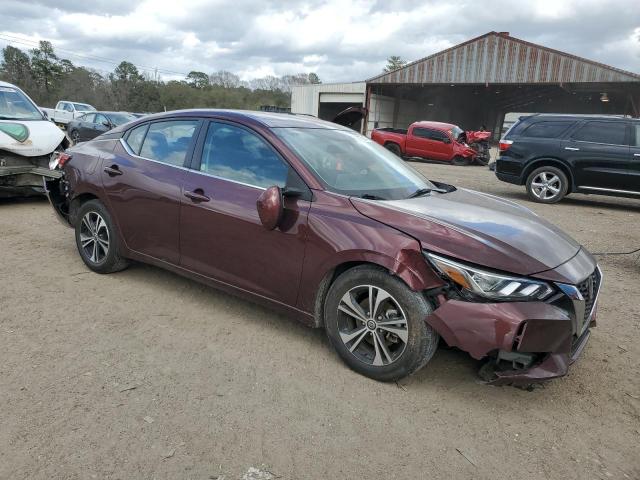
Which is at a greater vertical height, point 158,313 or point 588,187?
point 588,187

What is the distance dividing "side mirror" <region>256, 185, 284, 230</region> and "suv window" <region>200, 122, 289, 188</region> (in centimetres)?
21

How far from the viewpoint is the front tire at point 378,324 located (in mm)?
2836

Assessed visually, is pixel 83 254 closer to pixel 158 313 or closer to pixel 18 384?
pixel 158 313

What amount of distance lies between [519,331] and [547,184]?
8608 millimetres

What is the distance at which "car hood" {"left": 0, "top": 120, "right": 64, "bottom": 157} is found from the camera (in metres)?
7.04

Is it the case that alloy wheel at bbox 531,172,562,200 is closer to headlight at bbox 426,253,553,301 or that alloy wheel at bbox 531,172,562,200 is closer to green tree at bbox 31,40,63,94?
headlight at bbox 426,253,553,301

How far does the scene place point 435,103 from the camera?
42.0m

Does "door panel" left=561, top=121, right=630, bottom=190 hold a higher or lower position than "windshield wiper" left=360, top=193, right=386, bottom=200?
higher

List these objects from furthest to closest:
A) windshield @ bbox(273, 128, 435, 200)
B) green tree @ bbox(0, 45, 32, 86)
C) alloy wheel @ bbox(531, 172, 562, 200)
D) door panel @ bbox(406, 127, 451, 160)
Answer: green tree @ bbox(0, 45, 32, 86), door panel @ bbox(406, 127, 451, 160), alloy wheel @ bbox(531, 172, 562, 200), windshield @ bbox(273, 128, 435, 200)

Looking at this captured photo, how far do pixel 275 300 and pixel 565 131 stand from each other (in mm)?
8791

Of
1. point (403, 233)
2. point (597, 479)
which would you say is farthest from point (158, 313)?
point (597, 479)

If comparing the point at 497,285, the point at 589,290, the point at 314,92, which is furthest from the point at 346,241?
the point at 314,92

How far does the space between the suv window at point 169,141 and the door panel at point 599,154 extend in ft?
27.5

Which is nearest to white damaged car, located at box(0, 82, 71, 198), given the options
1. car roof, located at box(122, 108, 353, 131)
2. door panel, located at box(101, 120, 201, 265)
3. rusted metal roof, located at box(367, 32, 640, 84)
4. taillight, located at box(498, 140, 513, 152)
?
door panel, located at box(101, 120, 201, 265)
